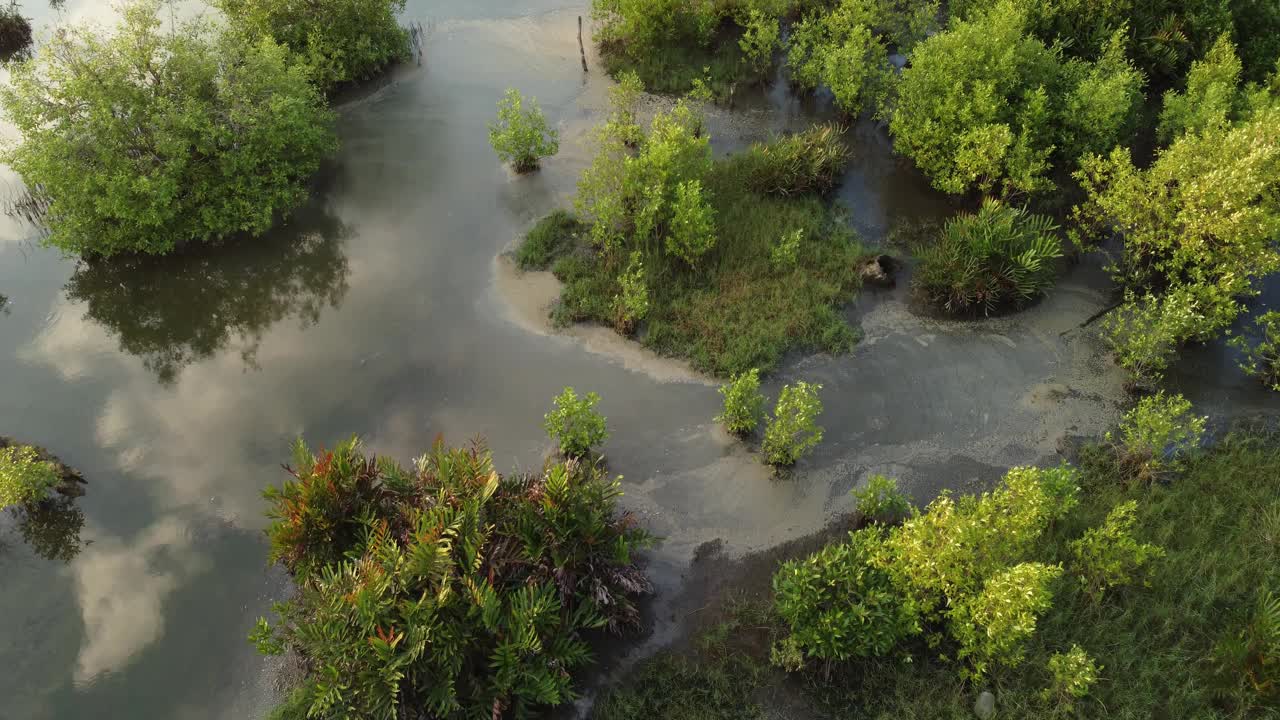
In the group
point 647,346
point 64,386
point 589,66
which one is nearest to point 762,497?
point 647,346

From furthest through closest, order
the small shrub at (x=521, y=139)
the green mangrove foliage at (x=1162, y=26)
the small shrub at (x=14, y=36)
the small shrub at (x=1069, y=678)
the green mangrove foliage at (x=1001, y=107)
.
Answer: the small shrub at (x=14, y=36)
the green mangrove foliage at (x=1162, y=26)
the small shrub at (x=521, y=139)
the green mangrove foliage at (x=1001, y=107)
the small shrub at (x=1069, y=678)

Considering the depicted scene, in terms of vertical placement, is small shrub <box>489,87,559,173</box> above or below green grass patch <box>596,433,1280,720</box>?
above

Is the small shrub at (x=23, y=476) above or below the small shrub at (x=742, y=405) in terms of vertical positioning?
below

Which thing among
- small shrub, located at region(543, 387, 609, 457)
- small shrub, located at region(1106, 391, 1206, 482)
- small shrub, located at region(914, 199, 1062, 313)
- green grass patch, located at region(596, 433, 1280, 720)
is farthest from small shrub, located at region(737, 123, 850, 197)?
green grass patch, located at region(596, 433, 1280, 720)

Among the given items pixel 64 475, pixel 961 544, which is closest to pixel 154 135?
pixel 64 475

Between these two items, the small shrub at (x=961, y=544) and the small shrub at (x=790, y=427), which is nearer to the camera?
the small shrub at (x=961, y=544)

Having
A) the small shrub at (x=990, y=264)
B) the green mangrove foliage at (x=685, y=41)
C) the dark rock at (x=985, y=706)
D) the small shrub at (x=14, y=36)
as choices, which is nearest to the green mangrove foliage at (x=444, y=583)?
the dark rock at (x=985, y=706)

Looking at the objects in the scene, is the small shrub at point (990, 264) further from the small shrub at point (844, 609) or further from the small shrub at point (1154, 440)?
the small shrub at point (844, 609)

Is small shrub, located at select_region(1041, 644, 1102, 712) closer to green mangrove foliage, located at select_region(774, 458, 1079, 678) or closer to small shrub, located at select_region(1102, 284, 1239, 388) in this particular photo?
green mangrove foliage, located at select_region(774, 458, 1079, 678)
